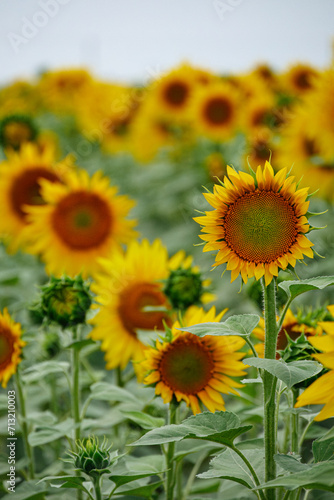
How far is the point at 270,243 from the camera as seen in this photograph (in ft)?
2.42

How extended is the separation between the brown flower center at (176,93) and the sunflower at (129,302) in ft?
5.44

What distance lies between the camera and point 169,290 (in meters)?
1.26

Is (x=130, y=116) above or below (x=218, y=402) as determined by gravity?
above

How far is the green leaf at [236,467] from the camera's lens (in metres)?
0.77

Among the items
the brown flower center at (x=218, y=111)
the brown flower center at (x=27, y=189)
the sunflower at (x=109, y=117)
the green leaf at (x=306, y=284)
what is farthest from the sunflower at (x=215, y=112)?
the green leaf at (x=306, y=284)

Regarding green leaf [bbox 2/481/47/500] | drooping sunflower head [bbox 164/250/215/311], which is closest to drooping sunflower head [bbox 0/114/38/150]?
drooping sunflower head [bbox 164/250/215/311]

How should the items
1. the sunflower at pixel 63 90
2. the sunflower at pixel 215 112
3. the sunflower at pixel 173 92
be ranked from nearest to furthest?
the sunflower at pixel 215 112, the sunflower at pixel 173 92, the sunflower at pixel 63 90

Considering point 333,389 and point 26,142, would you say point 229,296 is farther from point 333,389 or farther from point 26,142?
point 333,389

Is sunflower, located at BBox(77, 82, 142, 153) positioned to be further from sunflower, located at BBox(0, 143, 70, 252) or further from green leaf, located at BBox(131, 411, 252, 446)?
green leaf, located at BBox(131, 411, 252, 446)

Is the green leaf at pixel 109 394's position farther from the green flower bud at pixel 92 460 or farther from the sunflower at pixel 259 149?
the sunflower at pixel 259 149

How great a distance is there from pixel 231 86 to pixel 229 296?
4.64 ft

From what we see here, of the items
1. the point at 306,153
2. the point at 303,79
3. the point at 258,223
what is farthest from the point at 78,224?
the point at 303,79

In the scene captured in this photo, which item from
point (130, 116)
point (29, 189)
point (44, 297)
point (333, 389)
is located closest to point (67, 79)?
point (130, 116)

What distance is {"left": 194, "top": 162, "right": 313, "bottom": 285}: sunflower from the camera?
73cm
